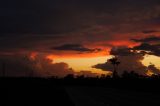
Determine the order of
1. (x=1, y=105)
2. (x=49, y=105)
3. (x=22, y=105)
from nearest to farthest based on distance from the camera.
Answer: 1. (x=1, y=105)
2. (x=22, y=105)
3. (x=49, y=105)

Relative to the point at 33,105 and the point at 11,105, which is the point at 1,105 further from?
the point at 33,105

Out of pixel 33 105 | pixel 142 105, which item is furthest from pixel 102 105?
pixel 33 105

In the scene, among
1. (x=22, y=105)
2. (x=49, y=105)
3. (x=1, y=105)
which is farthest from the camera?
(x=49, y=105)

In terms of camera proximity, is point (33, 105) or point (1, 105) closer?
point (1, 105)

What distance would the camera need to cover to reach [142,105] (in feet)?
133

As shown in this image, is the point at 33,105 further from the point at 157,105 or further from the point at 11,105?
the point at 157,105

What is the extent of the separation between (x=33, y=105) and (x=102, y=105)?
21.7ft

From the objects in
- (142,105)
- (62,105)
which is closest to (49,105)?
(62,105)

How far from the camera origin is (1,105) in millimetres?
33094

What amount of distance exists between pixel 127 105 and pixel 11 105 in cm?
1156

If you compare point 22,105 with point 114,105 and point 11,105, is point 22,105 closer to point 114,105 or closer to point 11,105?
point 11,105

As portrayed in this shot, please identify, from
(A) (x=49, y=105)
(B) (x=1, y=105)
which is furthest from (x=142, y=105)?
(B) (x=1, y=105)

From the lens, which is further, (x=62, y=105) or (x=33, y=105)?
(x=62, y=105)

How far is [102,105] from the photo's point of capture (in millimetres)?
40094
